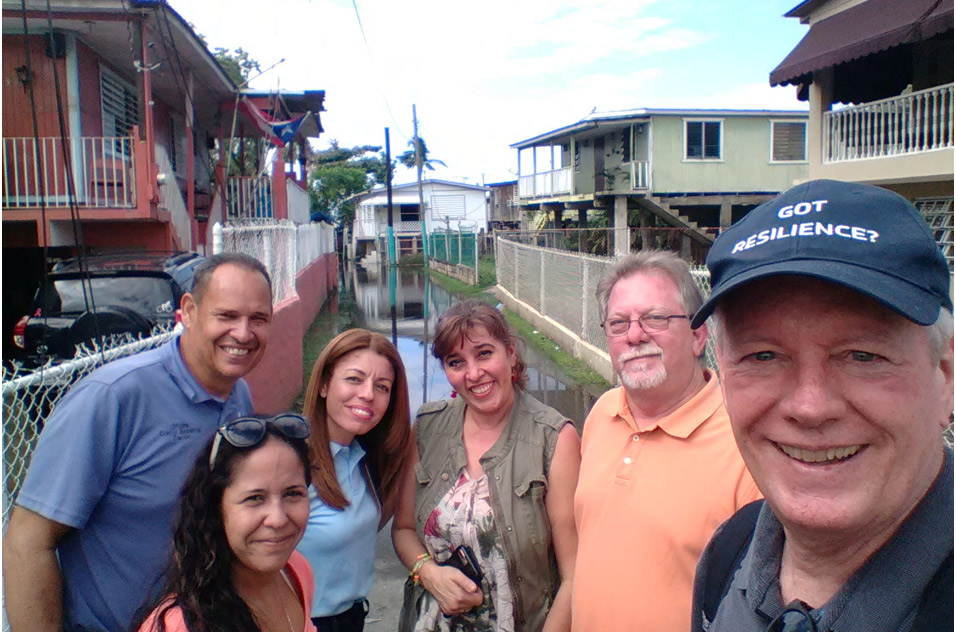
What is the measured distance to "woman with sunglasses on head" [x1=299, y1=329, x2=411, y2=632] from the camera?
8.75 feet

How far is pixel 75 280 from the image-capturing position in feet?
24.2

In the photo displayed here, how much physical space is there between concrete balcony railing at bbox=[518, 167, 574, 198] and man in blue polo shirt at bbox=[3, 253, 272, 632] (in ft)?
97.0

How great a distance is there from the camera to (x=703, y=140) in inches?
1030

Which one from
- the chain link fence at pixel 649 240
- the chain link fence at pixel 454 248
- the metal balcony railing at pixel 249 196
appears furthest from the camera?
the chain link fence at pixel 454 248

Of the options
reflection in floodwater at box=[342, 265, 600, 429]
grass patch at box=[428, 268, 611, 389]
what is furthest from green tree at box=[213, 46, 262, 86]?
grass patch at box=[428, 268, 611, 389]

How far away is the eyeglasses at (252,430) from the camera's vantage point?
6.75 ft

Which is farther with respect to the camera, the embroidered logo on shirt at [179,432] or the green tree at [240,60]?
the green tree at [240,60]

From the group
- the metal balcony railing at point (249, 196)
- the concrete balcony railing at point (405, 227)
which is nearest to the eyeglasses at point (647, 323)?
the metal balcony railing at point (249, 196)

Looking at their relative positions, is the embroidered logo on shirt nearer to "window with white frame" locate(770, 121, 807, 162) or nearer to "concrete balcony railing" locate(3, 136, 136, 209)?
"concrete balcony railing" locate(3, 136, 136, 209)

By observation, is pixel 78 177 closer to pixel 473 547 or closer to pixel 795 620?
pixel 473 547

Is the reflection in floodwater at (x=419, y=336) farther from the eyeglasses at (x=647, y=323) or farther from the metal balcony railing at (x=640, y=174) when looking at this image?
the metal balcony railing at (x=640, y=174)

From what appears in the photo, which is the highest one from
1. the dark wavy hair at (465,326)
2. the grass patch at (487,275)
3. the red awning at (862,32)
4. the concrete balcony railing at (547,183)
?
the red awning at (862,32)

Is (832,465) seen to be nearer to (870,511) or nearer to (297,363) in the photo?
(870,511)

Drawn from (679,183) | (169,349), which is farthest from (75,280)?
(679,183)
